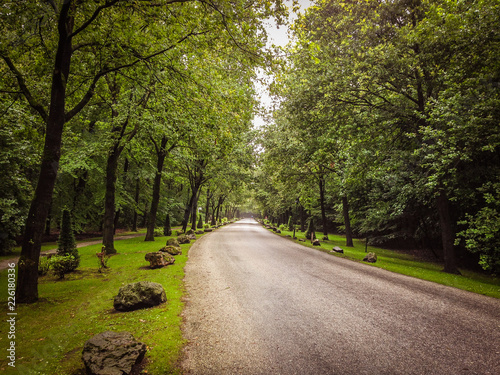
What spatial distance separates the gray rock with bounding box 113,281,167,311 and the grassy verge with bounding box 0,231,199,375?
193 mm

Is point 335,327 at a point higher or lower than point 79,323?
higher

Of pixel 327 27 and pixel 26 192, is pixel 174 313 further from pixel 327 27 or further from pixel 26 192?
pixel 327 27

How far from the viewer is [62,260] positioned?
8.42 meters

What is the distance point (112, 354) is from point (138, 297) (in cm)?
268

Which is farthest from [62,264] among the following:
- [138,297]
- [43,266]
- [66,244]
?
[138,297]

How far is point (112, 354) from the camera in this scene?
3.54 metres

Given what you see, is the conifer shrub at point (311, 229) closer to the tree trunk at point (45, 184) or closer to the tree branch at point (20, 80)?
the tree trunk at point (45, 184)

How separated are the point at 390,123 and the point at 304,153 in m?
5.72

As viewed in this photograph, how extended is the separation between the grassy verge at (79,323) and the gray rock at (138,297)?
19 centimetres

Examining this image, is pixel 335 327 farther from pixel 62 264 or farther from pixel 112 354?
pixel 62 264

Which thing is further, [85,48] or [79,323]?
[85,48]

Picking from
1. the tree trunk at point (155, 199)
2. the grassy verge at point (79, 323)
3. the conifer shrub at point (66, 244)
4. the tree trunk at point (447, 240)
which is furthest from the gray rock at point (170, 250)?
the tree trunk at point (447, 240)

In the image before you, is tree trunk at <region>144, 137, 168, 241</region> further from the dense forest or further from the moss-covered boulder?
the moss-covered boulder

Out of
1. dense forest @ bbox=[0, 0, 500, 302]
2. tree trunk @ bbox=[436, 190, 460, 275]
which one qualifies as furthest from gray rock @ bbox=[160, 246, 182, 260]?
tree trunk @ bbox=[436, 190, 460, 275]
